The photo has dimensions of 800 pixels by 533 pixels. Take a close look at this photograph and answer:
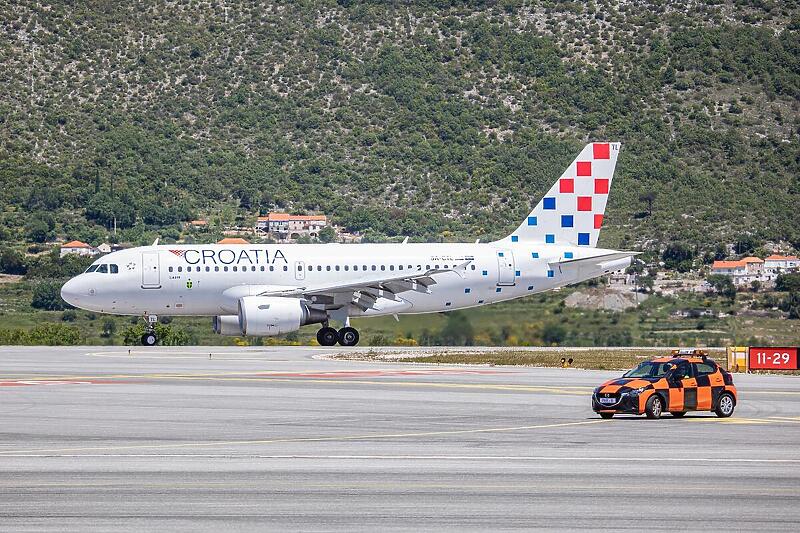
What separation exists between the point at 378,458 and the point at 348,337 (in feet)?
105

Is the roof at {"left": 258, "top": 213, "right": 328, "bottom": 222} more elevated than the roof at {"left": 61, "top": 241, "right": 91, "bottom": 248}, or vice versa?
the roof at {"left": 258, "top": 213, "right": 328, "bottom": 222}

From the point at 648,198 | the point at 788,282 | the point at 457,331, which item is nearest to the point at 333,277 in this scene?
the point at 457,331

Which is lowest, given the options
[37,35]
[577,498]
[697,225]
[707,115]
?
[577,498]

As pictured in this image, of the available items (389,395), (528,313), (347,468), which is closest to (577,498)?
(347,468)

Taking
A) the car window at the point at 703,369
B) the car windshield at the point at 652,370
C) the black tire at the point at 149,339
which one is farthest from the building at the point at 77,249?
the car window at the point at 703,369

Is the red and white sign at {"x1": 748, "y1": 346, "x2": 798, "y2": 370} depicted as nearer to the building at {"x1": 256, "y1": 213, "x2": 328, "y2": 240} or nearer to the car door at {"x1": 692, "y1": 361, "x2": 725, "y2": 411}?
the car door at {"x1": 692, "y1": 361, "x2": 725, "y2": 411}

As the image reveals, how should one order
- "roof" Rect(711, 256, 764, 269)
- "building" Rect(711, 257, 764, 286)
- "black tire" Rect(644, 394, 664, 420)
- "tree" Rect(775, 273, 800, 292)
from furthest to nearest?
1. "roof" Rect(711, 256, 764, 269)
2. "building" Rect(711, 257, 764, 286)
3. "tree" Rect(775, 273, 800, 292)
4. "black tire" Rect(644, 394, 664, 420)

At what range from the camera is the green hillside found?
105m

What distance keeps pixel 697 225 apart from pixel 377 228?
2357 centimetres

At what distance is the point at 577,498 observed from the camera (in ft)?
54.5

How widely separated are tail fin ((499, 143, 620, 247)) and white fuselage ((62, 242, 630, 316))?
0.89 meters

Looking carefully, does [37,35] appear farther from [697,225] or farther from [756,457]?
[756,457]

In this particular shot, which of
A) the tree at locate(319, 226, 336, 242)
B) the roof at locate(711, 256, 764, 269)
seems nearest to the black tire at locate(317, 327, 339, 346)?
the roof at locate(711, 256, 764, 269)

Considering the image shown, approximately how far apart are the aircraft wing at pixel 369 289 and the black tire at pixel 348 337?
4.28ft
